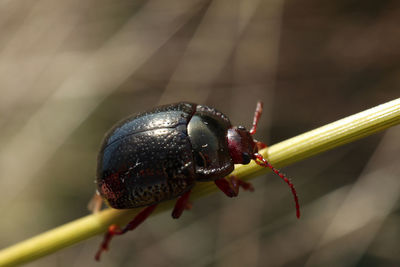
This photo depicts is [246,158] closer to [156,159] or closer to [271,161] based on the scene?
[271,161]

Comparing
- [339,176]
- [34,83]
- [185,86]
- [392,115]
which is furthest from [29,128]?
[392,115]

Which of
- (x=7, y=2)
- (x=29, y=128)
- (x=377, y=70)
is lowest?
(x=377, y=70)

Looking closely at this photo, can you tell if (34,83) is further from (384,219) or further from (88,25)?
(384,219)

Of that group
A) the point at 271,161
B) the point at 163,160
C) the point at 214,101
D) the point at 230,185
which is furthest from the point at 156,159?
the point at 214,101

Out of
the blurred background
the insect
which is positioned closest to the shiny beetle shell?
the insect

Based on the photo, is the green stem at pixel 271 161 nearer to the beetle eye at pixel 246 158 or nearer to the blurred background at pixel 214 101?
the beetle eye at pixel 246 158

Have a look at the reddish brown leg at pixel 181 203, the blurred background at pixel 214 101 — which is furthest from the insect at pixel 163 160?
the blurred background at pixel 214 101
